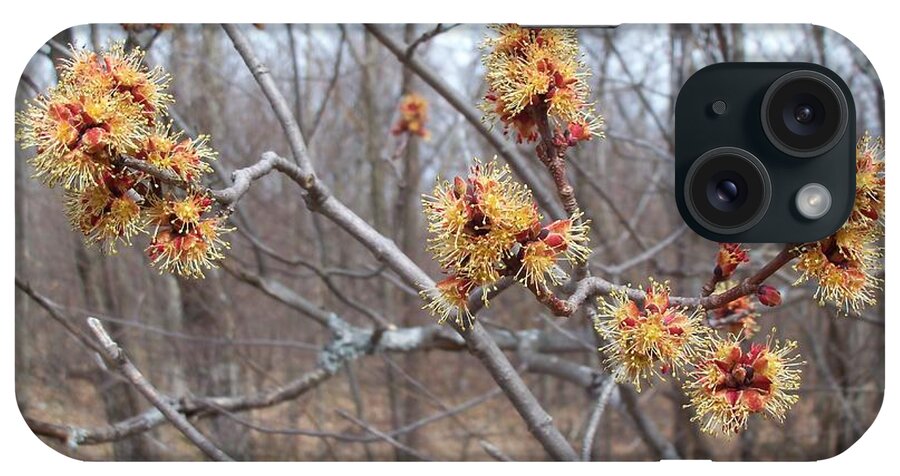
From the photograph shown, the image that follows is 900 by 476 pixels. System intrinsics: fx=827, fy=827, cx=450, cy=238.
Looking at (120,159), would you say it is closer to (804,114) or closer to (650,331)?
(650,331)

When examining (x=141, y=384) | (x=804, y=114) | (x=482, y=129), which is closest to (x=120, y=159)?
(x=141, y=384)

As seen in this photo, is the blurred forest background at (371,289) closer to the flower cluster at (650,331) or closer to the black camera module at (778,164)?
the black camera module at (778,164)

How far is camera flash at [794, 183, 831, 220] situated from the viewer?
1140 millimetres

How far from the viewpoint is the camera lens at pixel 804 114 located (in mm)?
1156

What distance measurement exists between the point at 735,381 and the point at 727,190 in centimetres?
28

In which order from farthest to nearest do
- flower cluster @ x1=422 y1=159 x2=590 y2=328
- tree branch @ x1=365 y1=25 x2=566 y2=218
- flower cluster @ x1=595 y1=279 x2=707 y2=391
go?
tree branch @ x1=365 y1=25 x2=566 y2=218 < flower cluster @ x1=595 y1=279 x2=707 y2=391 < flower cluster @ x1=422 y1=159 x2=590 y2=328

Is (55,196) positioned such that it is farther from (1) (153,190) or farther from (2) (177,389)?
(2) (177,389)

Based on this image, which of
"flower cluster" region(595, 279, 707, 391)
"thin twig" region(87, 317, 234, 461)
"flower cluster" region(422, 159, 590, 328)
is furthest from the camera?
"thin twig" region(87, 317, 234, 461)

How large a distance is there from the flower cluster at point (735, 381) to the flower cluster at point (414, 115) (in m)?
0.96

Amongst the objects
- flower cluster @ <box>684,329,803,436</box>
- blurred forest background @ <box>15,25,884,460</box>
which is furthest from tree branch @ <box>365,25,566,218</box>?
flower cluster @ <box>684,329,803,436</box>

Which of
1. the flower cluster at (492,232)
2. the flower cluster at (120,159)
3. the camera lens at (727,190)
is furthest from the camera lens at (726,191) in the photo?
the flower cluster at (120,159)

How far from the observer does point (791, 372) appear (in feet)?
3.85

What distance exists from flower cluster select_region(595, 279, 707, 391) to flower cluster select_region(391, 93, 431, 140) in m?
0.91

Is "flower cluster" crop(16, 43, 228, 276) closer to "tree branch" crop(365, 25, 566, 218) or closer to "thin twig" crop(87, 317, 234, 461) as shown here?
"thin twig" crop(87, 317, 234, 461)
